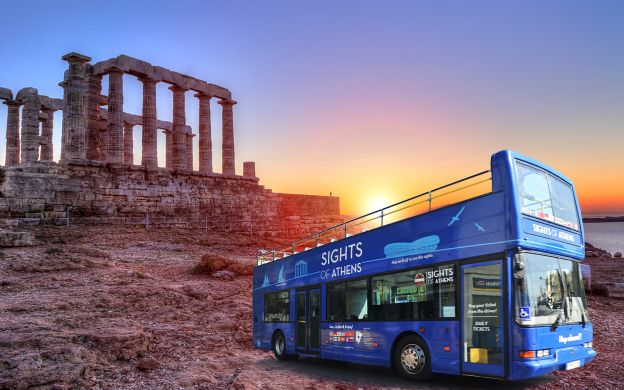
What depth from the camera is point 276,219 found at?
147ft

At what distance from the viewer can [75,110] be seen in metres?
34.8

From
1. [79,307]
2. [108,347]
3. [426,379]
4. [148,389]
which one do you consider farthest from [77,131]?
[426,379]

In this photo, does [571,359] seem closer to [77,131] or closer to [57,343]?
[57,343]

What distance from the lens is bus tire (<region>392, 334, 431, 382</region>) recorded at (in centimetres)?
920

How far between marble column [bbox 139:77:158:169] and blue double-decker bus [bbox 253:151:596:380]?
29944 millimetres

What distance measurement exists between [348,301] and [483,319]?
3.62 meters

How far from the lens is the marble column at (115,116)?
119 ft

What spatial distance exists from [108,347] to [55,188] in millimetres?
22942

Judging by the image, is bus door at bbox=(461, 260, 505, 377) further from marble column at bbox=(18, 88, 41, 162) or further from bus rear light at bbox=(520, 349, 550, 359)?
marble column at bbox=(18, 88, 41, 162)

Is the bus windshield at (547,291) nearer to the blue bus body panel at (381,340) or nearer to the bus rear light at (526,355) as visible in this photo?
the bus rear light at (526,355)

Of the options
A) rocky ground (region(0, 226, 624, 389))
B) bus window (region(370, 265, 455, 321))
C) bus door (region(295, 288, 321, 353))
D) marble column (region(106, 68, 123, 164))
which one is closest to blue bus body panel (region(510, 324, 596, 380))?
rocky ground (region(0, 226, 624, 389))

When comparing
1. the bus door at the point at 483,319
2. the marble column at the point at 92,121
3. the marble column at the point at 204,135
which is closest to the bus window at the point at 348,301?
the bus door at the point at 483,319

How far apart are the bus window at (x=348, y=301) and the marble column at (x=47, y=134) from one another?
4160 centimetres

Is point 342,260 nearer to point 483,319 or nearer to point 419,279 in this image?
point 419,279
